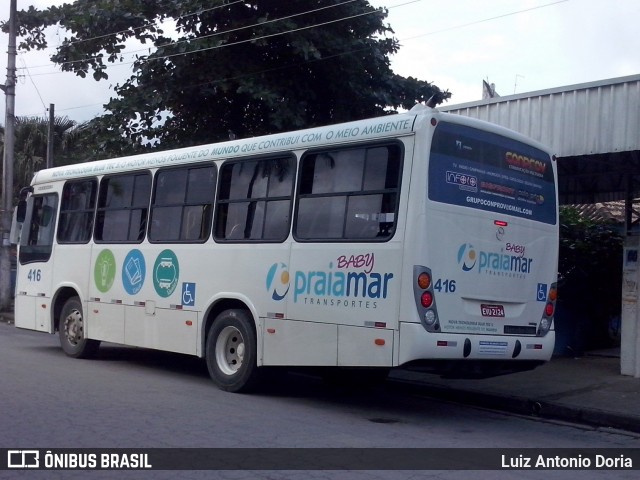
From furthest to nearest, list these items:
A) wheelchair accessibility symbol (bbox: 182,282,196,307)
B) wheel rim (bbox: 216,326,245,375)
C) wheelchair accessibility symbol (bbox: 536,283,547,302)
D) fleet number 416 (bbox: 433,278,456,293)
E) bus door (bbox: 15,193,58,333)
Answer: bus door (bbox: 15,193,58,333), wheelchair accessibility symbol (bbox: 182,282,196,307), wheel rim (bbox: 216,326,245,375), wheelchair accessibility symbol (bbox: 536,283,547,302), fleet number 416 (bbox: 433,278,456,293)

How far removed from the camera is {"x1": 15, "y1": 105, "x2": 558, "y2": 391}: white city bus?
29.5 feet

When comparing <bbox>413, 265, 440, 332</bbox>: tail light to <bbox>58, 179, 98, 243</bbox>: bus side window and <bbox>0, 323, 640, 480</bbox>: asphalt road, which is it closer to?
<bbox>0, 323, 640, 480</bbox>: asphalt road

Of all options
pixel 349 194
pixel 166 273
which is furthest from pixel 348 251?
pixel 166 273

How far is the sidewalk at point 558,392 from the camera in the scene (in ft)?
33.6

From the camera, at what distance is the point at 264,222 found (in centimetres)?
1070

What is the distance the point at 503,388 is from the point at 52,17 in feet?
43.6

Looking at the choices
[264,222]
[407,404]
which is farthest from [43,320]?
[407,404]

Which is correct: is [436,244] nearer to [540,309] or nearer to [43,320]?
[540,309]

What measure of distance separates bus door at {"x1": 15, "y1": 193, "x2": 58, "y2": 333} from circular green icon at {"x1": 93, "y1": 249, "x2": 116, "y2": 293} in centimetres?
157

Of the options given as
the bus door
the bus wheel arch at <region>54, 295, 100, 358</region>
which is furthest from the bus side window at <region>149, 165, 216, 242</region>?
the bus door

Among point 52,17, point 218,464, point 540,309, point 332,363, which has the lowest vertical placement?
point 218,464

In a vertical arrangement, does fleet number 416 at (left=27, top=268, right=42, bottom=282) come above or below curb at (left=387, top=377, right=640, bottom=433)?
above

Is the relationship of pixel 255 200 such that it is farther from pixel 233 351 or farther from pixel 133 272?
pixel 133 272

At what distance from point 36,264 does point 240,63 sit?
5828mm
